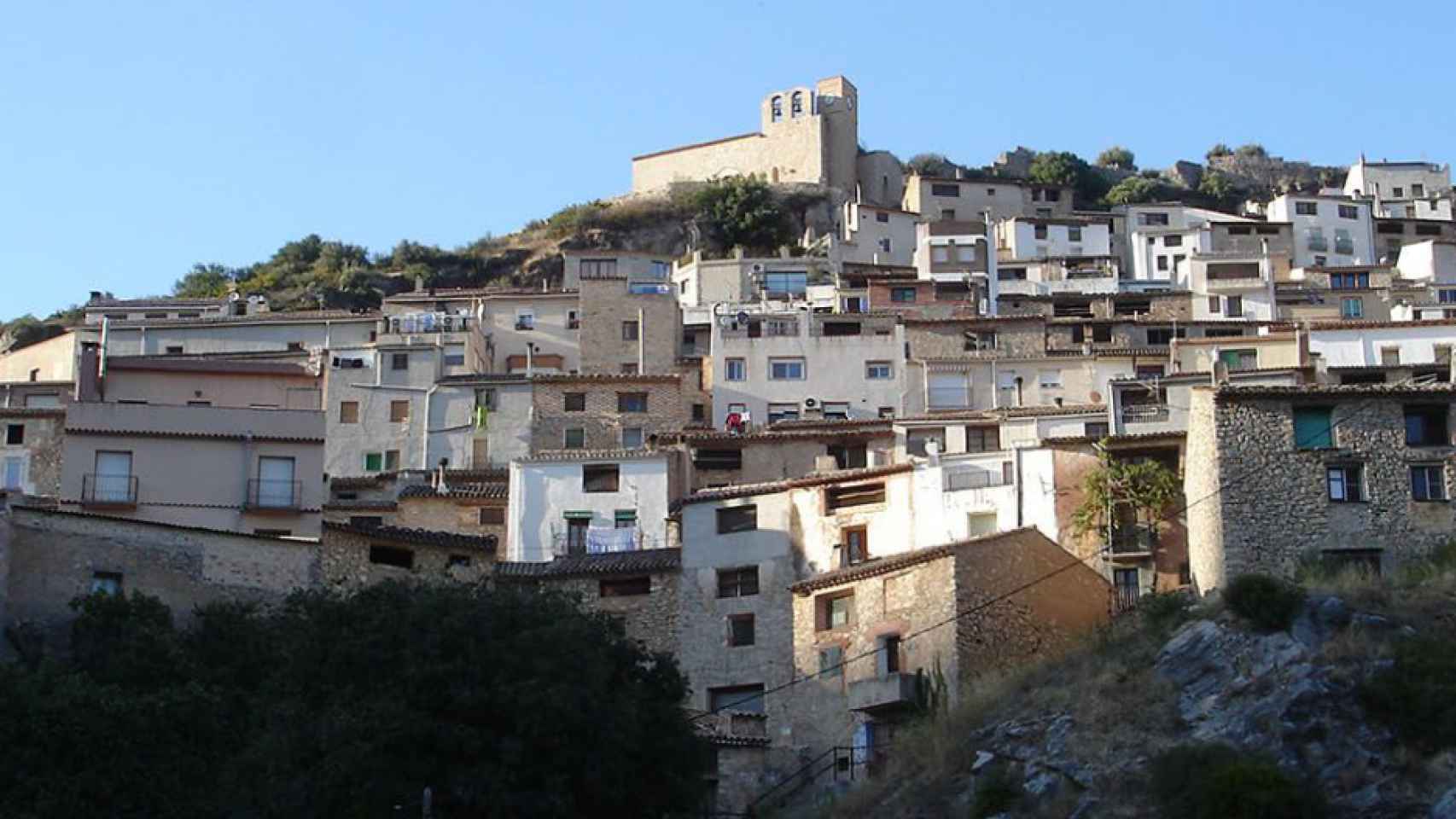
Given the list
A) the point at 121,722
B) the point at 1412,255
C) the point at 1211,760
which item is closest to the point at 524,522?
the point at 121,722

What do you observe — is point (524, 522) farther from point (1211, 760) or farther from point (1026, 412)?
point (1211, 760)

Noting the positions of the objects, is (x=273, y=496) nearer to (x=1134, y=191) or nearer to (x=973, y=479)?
(x=973, y=479)

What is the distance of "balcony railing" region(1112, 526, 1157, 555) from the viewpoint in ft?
166

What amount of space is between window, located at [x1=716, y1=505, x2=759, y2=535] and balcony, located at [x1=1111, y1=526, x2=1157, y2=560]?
29.7ft

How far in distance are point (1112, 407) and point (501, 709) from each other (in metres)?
24.4

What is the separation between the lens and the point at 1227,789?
36.2 m

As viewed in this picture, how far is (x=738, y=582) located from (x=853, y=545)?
296cm

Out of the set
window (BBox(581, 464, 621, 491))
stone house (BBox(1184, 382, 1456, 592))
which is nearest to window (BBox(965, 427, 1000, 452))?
window (BBox(581, 464, 621, 491))

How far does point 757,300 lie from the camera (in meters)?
86.7

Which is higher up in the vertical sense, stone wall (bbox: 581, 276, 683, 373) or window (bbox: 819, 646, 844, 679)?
stone wall (bbox: 581, 276, 683, 373)

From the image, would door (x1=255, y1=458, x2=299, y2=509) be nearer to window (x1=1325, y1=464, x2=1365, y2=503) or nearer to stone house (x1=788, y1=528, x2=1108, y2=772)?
stone house (x1=788, y1=528, x2=1108, y2=772)

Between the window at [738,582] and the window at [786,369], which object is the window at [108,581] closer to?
the window at [738,582]

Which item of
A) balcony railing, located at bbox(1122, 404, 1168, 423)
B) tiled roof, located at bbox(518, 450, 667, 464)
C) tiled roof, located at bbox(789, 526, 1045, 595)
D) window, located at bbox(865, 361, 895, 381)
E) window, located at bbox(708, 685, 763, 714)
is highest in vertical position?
window, located at bbox(865, 361, 895, 381)

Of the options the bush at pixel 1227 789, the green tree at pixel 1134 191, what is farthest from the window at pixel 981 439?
the green tree at pixel 1134 191
